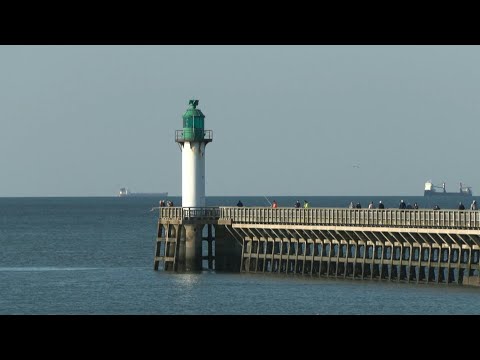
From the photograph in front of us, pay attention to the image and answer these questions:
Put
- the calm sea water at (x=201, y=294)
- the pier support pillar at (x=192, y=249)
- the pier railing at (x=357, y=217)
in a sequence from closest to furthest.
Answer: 1. the calm sea water at (x=201, y=294)
2. the pier railing at (x=357, y=217)
3. the pier support pillar at (x=192, y=249)

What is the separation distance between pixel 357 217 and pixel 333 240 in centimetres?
275

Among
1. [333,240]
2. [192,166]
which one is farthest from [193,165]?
[333,240]

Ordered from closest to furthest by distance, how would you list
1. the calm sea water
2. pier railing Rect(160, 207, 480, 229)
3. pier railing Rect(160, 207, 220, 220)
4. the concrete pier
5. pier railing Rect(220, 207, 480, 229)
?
1. the calm sea water
2. pier railing Rect(220, 207, 480, 229)
3. pier railing Rect(160, 207, 480, 229)
4. the concrete pier
5. pier railing Rect(160, 207, 220, 220)

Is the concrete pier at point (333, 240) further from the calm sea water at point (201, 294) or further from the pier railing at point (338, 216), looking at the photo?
the calm sea water at point (201, 294)

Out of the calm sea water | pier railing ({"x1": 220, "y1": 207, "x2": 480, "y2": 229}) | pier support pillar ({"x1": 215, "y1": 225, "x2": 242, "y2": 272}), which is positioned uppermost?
pier railing ({"x1": 220, "y1": 207, "x2": 480, "y2": 229})

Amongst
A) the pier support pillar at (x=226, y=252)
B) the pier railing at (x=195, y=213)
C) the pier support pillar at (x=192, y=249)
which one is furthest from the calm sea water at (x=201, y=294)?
the pier railing at (x=195, y=213)

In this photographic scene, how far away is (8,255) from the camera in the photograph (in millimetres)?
87875

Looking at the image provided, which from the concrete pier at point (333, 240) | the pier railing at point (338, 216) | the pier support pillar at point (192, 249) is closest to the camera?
the pier railing at point (338, 216)

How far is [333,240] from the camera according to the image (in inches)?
2186

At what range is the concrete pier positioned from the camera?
48938 millimetres

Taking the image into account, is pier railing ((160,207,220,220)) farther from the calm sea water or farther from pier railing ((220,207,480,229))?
the calm sea water

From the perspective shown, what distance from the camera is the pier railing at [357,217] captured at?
47938mm

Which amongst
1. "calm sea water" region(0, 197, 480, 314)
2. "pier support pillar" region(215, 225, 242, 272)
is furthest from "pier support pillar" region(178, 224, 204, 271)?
"pier support pillar" region(215, 225, 242, 272)

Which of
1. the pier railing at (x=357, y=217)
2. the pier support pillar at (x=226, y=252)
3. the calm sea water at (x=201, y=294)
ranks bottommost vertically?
the calm sea water at (x=201, y=294)
